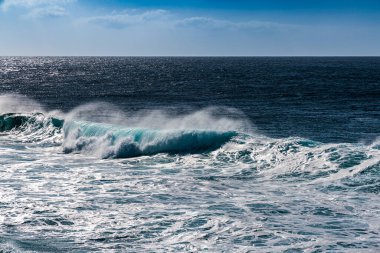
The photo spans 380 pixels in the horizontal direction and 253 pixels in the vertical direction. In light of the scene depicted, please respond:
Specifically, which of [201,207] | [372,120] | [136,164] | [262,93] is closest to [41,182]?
[136,164]

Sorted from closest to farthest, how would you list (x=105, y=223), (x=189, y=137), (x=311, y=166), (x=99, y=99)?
(x=105, y=223) < (x=311, y=166) < (x=189, y=137) < (x=99, y=99)

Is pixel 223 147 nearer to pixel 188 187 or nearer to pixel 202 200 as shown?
Result: pixel 188 187

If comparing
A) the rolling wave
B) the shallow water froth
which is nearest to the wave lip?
the rolling wave

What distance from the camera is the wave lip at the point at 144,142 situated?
29.9 m

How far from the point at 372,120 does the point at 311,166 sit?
2328cm

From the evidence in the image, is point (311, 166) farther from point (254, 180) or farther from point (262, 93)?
point (262, 93)

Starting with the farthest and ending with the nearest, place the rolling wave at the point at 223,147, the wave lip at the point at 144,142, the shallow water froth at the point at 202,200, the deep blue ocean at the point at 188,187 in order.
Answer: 1. the wave lip at the point at 144,142
2. the rolling wave at the point at 223,147
3. the deep blue ocean at the point at 188,187
4. the shallow water froth at the point at 202,200

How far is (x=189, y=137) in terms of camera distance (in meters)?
30.4

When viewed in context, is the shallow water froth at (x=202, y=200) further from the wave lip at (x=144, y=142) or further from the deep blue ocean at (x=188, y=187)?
the wave lip at (x=144, y=142)

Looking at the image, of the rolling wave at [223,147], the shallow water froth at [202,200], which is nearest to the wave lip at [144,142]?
the rolling wave at [223,147]

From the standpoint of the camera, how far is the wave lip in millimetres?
29906

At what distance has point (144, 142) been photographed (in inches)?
1224

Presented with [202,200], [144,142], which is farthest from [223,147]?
[202,200]

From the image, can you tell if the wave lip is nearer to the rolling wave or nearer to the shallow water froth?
the rolling wave
